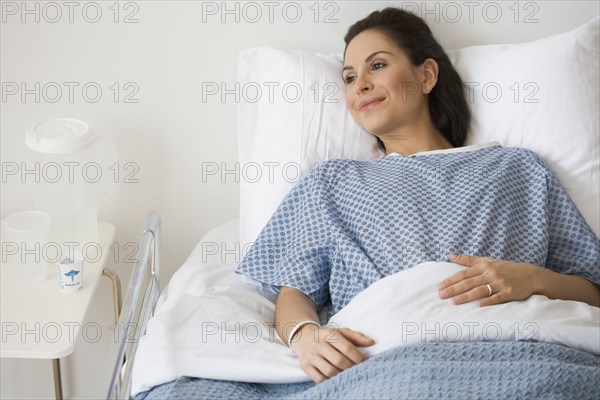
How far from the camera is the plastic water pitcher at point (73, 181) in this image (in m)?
1.78

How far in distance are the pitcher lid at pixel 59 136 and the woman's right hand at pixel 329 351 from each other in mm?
663

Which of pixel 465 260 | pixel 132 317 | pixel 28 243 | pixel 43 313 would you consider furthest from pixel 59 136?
pixel 465 260

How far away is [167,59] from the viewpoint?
1.92m

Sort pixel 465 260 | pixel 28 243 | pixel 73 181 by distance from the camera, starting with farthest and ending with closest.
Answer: pixel 73 181
pixel 28 243
pixel 465 260

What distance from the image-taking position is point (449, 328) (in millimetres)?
1351

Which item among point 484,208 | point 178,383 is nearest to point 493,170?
point 484,208

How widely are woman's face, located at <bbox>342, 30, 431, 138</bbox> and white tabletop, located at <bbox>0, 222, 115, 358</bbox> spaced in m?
0.65

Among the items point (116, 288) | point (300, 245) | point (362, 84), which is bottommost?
point (116, 288)

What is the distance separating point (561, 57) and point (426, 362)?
Result: 0.87 meters

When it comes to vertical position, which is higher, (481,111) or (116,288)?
(481,111)

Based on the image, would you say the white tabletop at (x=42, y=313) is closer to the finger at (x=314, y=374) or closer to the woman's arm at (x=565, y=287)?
the finger at (x=314, y=374)

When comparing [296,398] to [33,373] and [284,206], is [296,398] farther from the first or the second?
[33,373]

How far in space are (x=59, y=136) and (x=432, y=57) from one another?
825mm

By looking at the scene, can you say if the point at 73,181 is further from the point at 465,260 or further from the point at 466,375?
the point at 466,375
